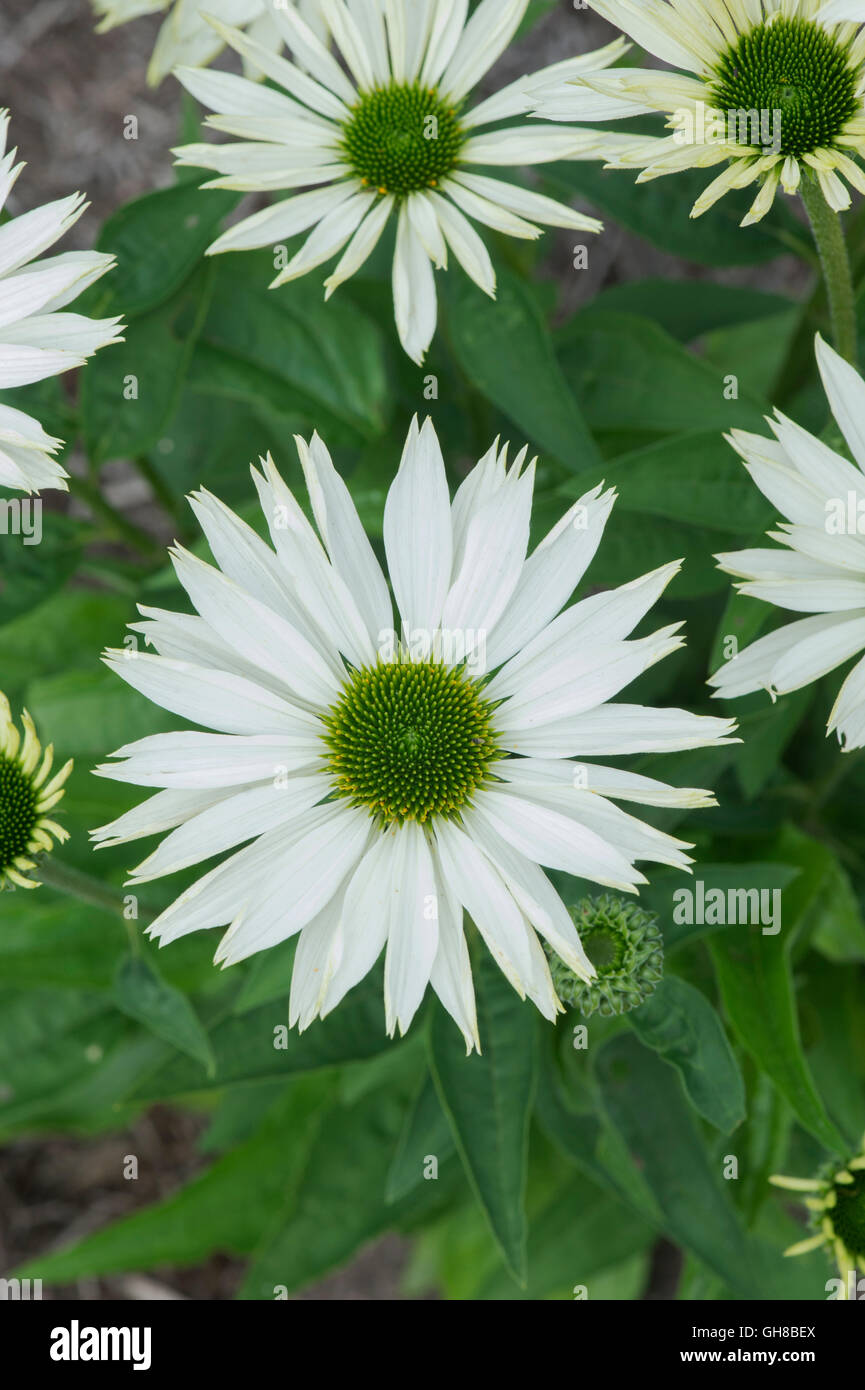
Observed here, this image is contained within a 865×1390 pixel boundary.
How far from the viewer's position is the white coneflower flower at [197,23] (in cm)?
167

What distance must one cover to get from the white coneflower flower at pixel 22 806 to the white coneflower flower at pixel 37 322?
0.89ft

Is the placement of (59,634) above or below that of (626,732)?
above

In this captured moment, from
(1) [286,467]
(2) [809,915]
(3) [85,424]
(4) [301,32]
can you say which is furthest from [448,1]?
(2) [809,915]

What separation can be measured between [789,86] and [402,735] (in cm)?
76

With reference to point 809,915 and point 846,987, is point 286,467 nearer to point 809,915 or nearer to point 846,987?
point 809,915

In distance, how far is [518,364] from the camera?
1.59 m

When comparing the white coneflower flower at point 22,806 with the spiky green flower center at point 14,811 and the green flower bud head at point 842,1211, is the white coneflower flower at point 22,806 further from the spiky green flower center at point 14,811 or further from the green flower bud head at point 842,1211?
the green flower bud head at point 842,1211

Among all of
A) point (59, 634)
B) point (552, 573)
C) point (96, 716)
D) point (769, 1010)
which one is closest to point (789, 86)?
point (552, 573)

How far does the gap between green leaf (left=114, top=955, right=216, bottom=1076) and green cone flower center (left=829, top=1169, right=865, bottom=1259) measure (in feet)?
2.44

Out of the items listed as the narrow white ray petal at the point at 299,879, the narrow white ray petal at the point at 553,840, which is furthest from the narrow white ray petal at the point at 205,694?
the narrow white ray petal at the point at 553,840

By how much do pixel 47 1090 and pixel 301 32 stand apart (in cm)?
157

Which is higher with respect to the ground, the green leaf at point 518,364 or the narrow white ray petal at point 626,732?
the green leaf at point 518,364

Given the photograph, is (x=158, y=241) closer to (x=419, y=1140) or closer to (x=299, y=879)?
(x=299, y=879)

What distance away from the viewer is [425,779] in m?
1.31
